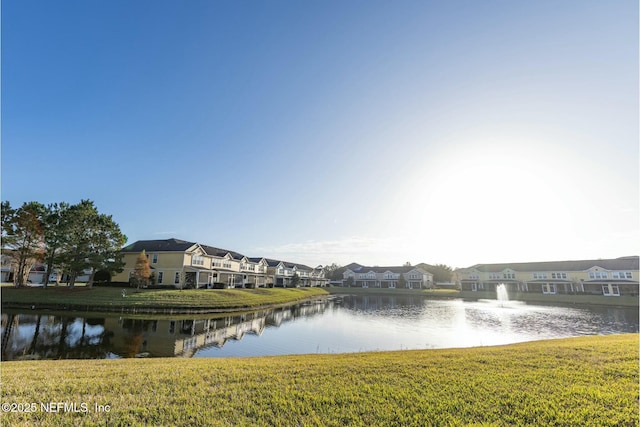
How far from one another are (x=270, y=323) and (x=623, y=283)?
214 ft

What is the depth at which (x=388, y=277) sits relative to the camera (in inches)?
3506

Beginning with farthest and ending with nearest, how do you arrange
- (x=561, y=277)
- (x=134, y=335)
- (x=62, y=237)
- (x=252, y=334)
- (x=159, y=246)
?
(x=561, y=277) → (x=159, y=246) → (x=62, y=237) → (x=252, y=334) → (x=134, y=335)

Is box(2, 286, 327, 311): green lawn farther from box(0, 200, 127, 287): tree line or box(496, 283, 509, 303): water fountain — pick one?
box(496, 283, 509, 303): water fountain

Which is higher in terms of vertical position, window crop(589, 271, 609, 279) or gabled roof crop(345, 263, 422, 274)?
gabled roof crop(345, 263, 422, 274)

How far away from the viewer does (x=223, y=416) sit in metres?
4.99

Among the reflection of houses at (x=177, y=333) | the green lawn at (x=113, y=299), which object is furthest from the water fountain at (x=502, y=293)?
the reflection of houses at (x=177, y=333)

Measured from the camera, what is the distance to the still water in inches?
614

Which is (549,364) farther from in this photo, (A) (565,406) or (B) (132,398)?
(B) (132,398)

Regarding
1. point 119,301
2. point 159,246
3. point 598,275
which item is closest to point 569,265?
point 598,275

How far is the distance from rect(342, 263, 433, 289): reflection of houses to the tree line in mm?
68264

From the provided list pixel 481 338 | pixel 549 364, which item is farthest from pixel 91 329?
pixel 481 338

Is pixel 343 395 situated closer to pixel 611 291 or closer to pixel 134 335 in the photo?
pixel 134 335

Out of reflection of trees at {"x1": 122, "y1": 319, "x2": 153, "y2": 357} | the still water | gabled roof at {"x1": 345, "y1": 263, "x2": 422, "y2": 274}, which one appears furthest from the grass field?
gabled roof at {"x1": 345, "y1": 263, "x2": 422, "y2": 274}

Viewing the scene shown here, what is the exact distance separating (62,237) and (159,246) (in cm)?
1187
